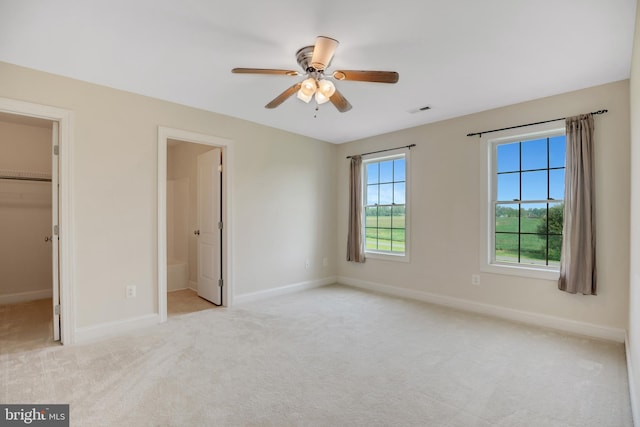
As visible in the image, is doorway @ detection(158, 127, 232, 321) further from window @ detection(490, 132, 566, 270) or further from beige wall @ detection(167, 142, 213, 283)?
window @ detection(490, 132, 566, 270)

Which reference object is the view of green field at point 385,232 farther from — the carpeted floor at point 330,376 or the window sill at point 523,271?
the carpeted floor at point 330,376

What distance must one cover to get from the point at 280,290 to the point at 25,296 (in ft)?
12.1

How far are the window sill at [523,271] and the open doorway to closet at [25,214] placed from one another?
18.8 feet

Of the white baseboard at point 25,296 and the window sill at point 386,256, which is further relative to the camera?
the window sill at point 386,256

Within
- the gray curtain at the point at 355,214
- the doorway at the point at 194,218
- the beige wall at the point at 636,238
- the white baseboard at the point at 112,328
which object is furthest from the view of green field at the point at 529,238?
the white baseboard at the point at 112,328

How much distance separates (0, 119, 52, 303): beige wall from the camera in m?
4.43

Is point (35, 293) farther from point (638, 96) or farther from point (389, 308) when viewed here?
point (638, 96)

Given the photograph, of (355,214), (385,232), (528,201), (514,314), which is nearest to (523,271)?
(514,314)

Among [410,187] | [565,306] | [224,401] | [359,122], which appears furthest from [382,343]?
[359,122]

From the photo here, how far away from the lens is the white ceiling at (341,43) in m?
2.01

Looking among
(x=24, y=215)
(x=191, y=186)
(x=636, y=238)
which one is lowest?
(x=636, y=238)

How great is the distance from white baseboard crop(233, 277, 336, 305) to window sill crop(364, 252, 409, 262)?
35.7 inches

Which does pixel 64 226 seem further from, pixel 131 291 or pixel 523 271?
pixel 523 271

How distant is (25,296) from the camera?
4.51 metres
